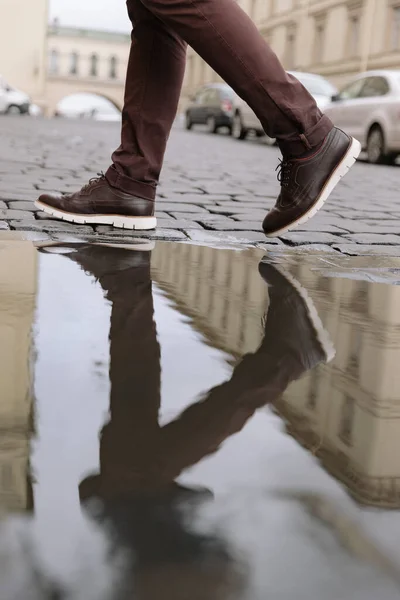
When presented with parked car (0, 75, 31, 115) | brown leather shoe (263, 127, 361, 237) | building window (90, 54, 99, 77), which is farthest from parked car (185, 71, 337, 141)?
building window (90, 54, 99, 77)

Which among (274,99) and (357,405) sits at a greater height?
(274,99)

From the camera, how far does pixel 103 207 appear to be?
2.89 meters

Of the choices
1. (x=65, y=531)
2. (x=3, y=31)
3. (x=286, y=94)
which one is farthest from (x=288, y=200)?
(x=3, y=31)

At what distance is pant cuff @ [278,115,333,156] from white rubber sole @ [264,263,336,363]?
16.3 inches

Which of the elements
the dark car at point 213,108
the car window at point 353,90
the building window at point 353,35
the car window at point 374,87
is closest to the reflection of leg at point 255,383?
the car window at point 374,87

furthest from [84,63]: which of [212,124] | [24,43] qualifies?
[212,124]

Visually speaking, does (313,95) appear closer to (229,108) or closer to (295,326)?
(229,108)

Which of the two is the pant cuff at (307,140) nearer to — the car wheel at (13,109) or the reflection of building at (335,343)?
the reflection of building at (335,343)

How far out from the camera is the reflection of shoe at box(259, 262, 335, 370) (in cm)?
152

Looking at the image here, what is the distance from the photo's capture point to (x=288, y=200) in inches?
103

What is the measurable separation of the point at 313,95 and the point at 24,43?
2755 centimetres

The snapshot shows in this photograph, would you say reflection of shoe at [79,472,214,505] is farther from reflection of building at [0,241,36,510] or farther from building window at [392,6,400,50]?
building window at [392,6,400,50]

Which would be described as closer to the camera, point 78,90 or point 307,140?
point 307,140

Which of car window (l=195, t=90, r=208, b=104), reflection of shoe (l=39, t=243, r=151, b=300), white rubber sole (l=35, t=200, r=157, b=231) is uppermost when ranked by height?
car window (l=195, t=90, r=208, b=104)
